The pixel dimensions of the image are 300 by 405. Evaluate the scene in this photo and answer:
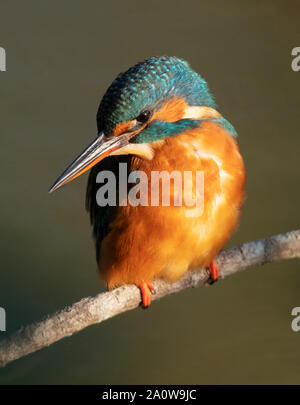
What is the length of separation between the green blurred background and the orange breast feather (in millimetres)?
1395

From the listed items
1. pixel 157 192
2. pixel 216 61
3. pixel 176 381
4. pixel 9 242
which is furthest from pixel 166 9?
pixel 157 192

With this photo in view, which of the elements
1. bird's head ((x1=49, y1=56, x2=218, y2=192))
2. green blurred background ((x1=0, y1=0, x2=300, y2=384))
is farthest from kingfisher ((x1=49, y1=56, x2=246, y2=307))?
green blurred background ((x1=0, y1=0, x2=300, y2=384))

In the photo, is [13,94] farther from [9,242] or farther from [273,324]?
[273,324]

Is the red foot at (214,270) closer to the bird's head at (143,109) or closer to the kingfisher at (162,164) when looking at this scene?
the kingfisher at (162,164)

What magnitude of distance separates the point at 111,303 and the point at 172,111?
21.5 inches

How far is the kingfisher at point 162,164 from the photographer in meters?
1.55

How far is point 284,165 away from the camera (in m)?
3.62

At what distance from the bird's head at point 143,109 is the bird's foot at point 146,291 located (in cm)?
42

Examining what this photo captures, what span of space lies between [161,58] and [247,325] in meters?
2.08

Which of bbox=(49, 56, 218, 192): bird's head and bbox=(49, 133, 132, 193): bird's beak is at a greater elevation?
bbox=(49, 56, 218, 192): bird's head

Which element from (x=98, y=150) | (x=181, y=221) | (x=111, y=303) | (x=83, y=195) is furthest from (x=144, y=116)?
(x=83, y=195)

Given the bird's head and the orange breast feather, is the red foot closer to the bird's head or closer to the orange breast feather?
the orange breast feather

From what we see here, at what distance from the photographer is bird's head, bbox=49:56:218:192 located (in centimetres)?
152

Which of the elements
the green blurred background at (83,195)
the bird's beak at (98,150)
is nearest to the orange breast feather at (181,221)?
the bird's beak at (98,150)
